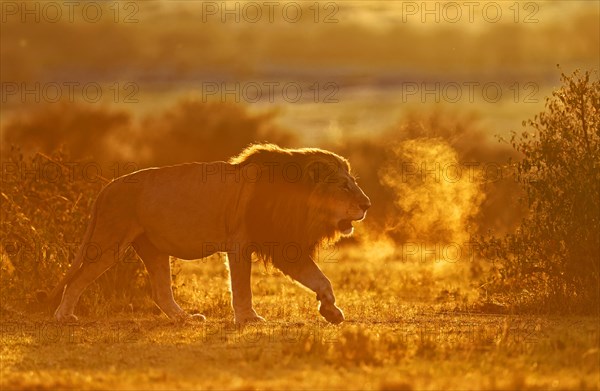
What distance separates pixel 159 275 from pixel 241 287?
156 centimetres

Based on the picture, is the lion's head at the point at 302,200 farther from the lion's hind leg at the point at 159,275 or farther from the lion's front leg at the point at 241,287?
the lion's hind leg at the point at 159,275

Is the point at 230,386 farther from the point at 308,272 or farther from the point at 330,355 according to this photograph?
the point at 308,272

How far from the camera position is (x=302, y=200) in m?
12.1

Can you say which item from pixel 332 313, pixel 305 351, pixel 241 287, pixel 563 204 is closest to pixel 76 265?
pixel 241 287

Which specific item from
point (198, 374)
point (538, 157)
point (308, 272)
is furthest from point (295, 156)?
point (198, 374)

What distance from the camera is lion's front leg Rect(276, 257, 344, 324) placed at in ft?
38.8

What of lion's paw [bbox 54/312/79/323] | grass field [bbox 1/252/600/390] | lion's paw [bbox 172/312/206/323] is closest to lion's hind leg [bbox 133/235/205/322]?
lion's paw [bbox 172/312/206/323]

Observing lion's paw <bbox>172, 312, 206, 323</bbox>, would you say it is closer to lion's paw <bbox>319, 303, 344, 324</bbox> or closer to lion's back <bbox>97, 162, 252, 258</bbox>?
lion's back <bbox>97, 162, 252, 258</bbox>

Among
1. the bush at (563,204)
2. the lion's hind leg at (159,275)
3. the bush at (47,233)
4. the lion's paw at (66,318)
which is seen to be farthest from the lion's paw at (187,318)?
the bush at (563,204)

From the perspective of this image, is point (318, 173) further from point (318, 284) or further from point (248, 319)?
point (248, 319)

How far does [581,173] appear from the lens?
12.8 meters

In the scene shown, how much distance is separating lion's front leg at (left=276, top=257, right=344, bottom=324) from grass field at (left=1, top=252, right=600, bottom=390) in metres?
0.16

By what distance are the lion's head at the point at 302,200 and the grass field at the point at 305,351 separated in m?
0.92

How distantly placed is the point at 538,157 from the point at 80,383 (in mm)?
6406
